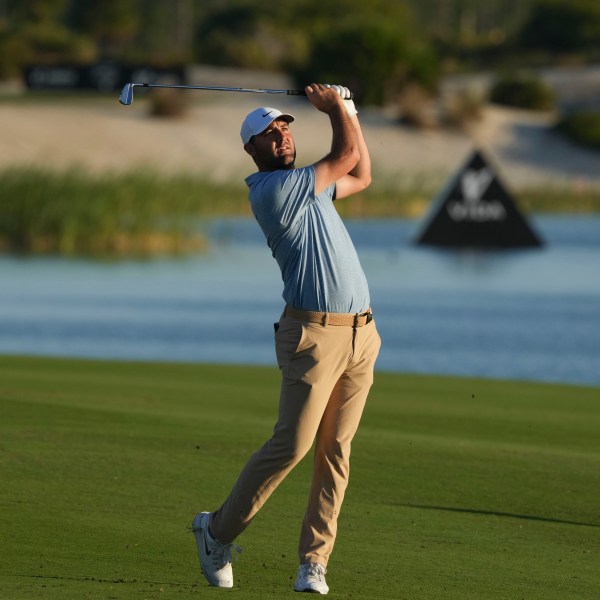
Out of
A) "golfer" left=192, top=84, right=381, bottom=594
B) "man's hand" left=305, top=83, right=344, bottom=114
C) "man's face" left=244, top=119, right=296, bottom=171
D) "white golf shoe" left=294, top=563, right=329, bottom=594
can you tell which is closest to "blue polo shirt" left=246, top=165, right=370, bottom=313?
"golfer" left=192, top=84, right=381, bottom=594

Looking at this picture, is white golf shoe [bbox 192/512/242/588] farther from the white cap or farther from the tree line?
the tree line

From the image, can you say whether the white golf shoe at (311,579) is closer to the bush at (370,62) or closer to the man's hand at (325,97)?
the man's hand at (325,97)

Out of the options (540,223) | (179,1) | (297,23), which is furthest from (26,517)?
(179,1)

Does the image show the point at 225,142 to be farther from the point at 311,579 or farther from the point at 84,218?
the point at 311,579

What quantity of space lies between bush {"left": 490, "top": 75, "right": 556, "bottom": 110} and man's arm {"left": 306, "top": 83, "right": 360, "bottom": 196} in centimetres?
7210

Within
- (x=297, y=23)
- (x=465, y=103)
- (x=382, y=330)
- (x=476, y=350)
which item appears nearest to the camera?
(x=476, y=350)

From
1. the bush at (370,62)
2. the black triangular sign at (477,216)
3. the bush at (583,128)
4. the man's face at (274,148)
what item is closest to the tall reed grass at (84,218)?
the black triangular sign at (477,216)

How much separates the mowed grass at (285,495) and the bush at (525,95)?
66.0 metres

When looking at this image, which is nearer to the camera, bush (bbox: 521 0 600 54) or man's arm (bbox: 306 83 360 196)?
man's arm (bbox: 306 83 360 196)

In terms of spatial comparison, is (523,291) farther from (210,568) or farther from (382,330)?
(210,568)

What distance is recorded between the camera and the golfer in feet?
19.5

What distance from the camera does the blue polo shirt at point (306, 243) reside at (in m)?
5.92

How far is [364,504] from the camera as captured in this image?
26.3 ft

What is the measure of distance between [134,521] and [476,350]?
609 inches
